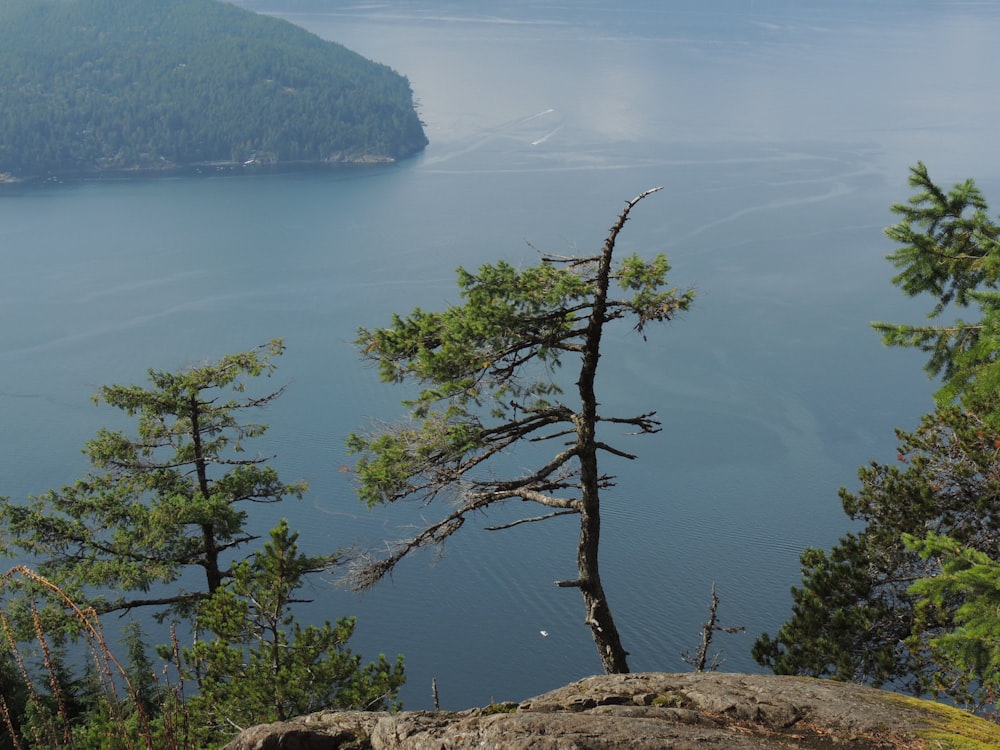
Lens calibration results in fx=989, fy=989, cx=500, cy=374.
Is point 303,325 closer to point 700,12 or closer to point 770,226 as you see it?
point 770,226

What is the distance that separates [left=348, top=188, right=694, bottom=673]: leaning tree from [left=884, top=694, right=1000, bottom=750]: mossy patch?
7.19 ft

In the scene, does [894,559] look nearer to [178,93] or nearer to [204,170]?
[204,170]

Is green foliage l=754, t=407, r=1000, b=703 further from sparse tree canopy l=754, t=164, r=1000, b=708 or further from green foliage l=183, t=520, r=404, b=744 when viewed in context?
green foliage l=183, t=520, r=404, b=744

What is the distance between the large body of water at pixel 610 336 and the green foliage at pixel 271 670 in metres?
3.01

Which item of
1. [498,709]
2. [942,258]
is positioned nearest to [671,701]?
[498,709]

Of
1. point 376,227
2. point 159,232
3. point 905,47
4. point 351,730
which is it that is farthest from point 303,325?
point 905,47

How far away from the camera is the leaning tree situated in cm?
596

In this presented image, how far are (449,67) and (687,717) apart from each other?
88.5 meters

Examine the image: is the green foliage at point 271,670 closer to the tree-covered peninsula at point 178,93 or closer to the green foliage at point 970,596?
the green foliage at point 970,596

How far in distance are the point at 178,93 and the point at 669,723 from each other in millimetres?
77314

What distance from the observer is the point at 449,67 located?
8738 cm

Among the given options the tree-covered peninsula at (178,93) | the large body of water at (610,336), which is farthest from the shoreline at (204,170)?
the large body of water at (610,336)

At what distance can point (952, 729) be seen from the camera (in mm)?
3791

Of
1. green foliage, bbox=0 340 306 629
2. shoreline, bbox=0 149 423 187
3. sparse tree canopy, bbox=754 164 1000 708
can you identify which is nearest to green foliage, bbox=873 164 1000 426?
sparse tree canopy, bbox=754 164 1000 708
